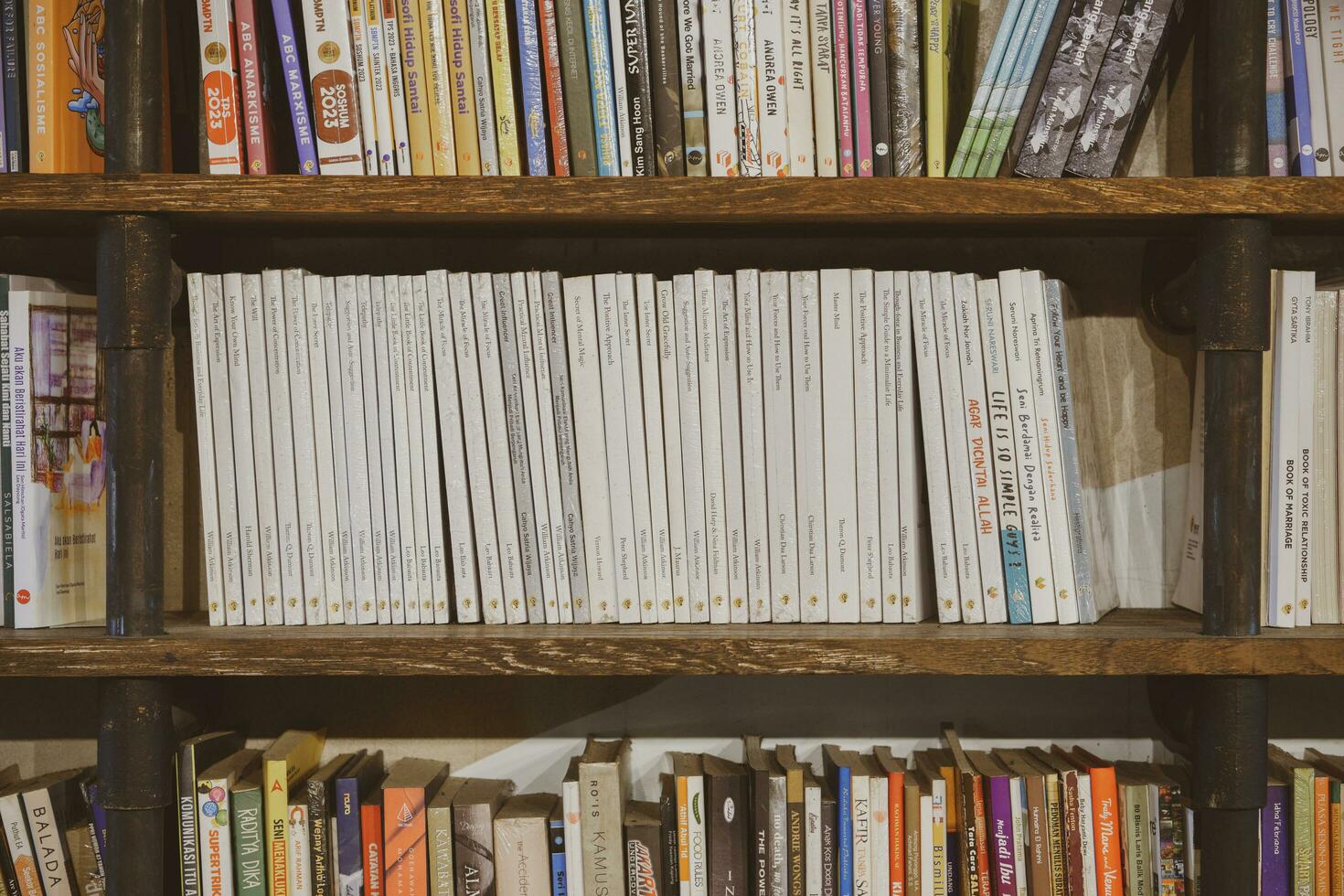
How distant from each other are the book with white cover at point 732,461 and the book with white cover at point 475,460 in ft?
0.82

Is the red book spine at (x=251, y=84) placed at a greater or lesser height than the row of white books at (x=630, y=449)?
greater

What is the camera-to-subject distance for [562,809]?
111cm

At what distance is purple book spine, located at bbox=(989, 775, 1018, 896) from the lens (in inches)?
41.6

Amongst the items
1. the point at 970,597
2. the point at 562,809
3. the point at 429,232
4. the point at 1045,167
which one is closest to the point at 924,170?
the point at 1045,167

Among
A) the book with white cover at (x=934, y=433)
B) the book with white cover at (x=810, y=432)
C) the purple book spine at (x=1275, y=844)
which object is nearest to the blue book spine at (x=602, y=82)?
the book with white cover at (x=810, y=432)

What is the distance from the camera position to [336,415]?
1.05m

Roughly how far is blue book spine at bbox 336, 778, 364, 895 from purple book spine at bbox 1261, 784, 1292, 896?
3.21 ft

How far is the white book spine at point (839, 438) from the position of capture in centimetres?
103

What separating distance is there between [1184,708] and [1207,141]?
2.07 ft

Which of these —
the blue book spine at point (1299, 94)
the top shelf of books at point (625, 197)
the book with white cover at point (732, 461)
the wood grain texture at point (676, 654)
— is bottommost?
the wood grain texture at point (676, 654)

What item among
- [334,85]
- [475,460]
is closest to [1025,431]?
[475,460]

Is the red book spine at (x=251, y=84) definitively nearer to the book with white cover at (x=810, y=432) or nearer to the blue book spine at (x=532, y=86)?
the blue book spine at (x=532, y=86)

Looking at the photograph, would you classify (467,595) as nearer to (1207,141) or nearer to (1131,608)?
(1131,608)

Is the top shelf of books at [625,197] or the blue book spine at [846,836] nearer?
the top shelf of books at [625,197]
